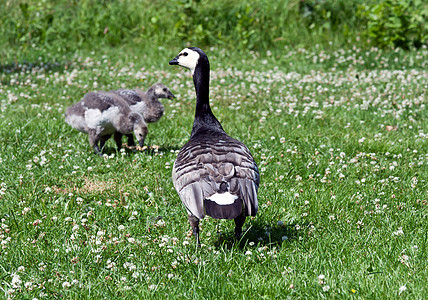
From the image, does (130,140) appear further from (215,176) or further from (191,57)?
(215,176)

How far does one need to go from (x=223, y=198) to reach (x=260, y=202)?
174cm

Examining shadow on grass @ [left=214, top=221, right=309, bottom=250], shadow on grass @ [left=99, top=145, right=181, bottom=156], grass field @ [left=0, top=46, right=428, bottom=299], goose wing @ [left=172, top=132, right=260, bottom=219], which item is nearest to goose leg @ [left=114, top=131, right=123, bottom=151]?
shadow on grass @ [left=99, top=145, right=181, bottom=156]

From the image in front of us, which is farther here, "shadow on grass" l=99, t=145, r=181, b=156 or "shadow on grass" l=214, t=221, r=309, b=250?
"shadow on grass" l=99, t=145, r=181, b=156

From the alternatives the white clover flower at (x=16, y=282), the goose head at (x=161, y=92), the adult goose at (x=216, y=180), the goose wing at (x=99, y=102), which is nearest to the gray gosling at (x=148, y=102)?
the goose head at (x=161, y=92)

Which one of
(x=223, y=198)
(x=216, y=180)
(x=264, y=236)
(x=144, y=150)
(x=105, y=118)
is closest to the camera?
(x=223, y=198)

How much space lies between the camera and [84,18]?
698 inches

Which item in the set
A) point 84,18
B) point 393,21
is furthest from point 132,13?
point 393,21

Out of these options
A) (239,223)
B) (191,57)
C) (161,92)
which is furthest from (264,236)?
(161,92)

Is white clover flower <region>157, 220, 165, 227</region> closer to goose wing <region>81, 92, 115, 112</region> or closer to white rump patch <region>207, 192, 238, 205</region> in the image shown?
white rump patch <region>207, 192, 238, 205</region>

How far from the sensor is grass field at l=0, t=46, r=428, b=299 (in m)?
4.25

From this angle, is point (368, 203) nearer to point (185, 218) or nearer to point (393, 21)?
point (185, 218)

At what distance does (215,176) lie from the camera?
4.65m

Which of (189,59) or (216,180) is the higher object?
(189,59)

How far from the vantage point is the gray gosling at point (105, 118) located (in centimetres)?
795
